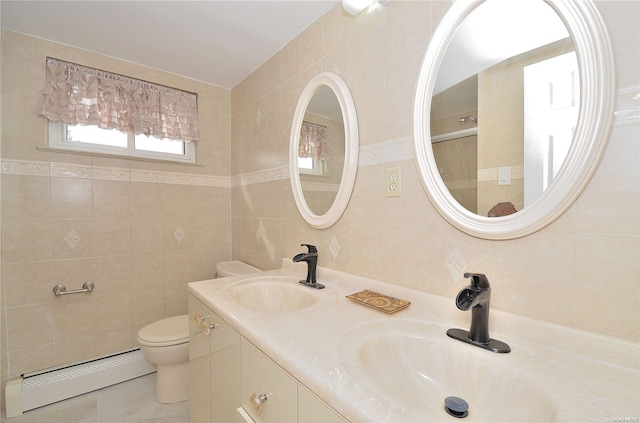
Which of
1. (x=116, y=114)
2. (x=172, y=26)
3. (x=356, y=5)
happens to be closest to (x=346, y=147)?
(x=356, y=5)

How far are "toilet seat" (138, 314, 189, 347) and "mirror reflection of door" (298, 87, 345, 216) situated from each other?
3.90 ft

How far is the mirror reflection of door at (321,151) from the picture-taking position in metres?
1.36

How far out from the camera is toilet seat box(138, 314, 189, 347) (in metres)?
1.63

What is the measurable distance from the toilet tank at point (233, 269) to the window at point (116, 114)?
941mm

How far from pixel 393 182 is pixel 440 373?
67 cm

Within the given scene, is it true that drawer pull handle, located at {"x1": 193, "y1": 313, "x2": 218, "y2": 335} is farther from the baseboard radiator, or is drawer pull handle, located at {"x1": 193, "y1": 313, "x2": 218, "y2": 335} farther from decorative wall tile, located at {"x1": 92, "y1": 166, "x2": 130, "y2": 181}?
decorative wall tile, located at {"x1": 92, "y1": 166, "x2": 130, "y2": 181}

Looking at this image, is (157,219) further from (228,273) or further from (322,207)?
(322,207)

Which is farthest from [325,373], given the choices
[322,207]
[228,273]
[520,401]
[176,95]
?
[176,95]

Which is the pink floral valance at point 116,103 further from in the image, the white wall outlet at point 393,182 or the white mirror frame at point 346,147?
the white wall outlet at point 393,182

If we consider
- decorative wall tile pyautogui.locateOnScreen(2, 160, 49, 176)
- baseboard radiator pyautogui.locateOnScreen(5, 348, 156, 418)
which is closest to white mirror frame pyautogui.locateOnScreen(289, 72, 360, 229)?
decorative wall tile pyautogui.locateOnScreen(2, 160, 49, 176)

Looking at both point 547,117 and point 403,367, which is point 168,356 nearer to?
point 403,367

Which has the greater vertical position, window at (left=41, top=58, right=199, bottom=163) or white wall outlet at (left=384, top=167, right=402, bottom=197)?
window at (left=41, top=58, right=199, bottom=163)

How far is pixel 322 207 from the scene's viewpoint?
4.72ft

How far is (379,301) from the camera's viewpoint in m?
1.00
